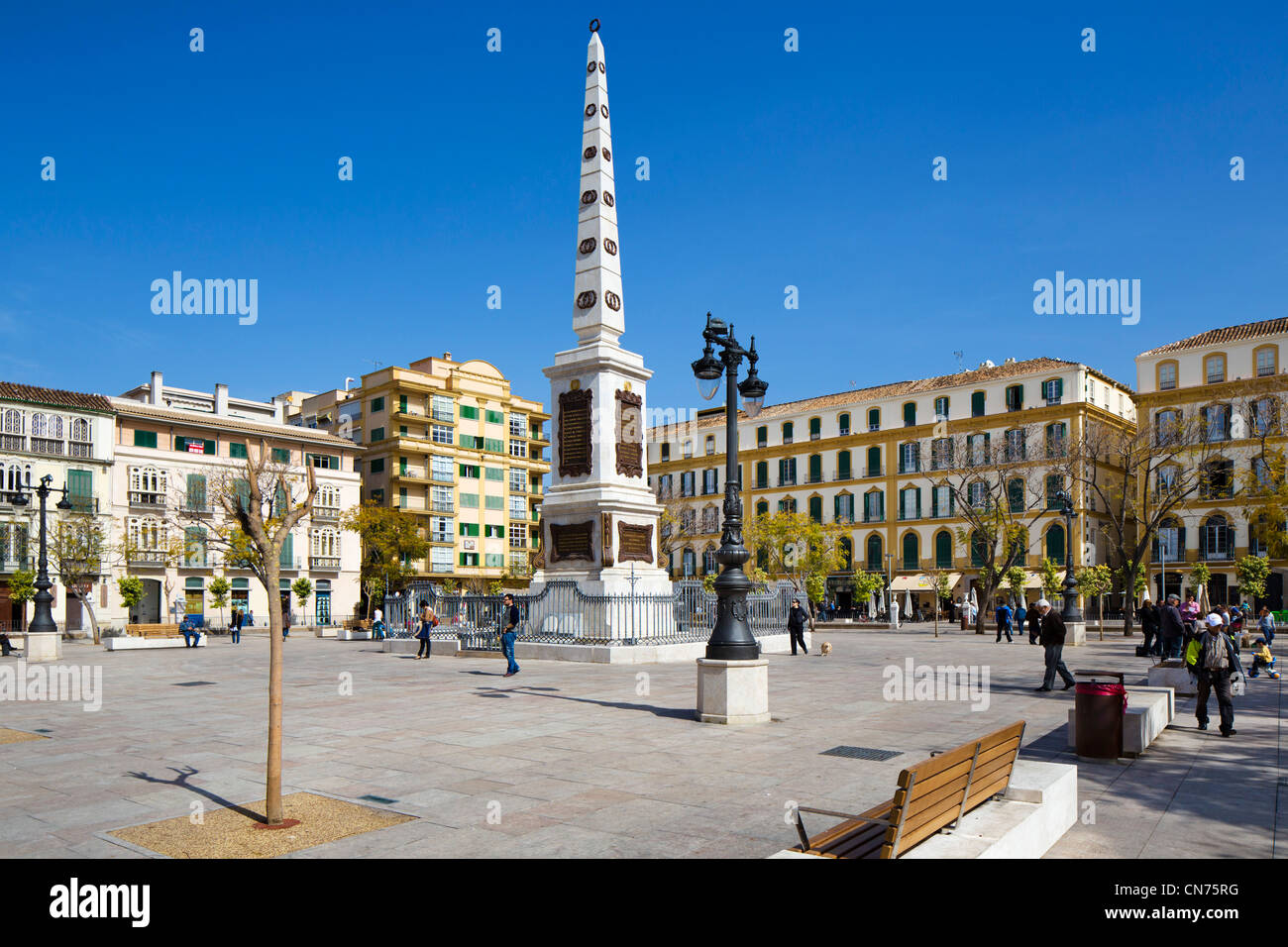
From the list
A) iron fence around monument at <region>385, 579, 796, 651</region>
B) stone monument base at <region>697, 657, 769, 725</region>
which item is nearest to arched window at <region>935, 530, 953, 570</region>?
iron fence around monument at <region>385, 579, 796, 651</region>

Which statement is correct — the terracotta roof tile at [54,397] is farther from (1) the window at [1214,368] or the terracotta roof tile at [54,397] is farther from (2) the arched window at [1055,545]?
(1) the window at [1214,368]

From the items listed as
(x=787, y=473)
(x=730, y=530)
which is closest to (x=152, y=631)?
(x=730, y=530)

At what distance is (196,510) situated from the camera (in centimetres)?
5022

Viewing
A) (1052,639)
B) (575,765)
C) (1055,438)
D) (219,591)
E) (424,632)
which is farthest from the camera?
(1055,438)

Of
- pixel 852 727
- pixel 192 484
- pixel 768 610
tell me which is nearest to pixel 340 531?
pixel 192 484

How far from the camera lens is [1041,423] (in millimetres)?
56094

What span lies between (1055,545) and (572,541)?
137 feet

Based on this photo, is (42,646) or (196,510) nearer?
(42,646)

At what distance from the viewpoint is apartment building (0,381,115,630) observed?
151 ft

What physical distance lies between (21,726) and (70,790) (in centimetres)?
547

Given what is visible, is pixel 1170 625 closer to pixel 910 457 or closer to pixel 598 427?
pixel 598 427

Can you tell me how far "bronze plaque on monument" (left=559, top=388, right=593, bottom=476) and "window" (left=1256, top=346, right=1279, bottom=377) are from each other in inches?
1804
